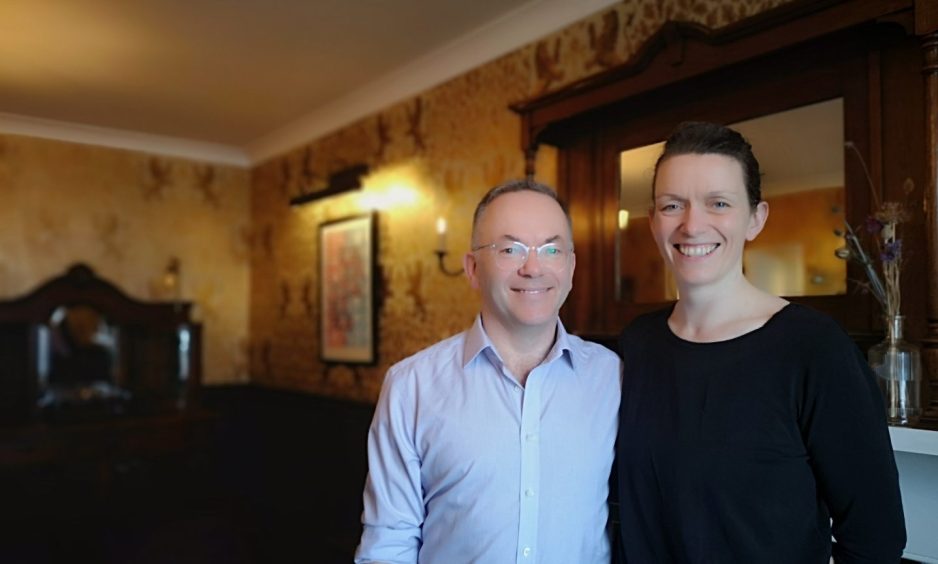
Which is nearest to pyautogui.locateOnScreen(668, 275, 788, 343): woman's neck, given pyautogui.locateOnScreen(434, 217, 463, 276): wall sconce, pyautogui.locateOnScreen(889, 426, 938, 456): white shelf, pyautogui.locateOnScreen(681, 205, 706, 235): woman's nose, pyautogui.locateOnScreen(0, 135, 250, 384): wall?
pyautogui.locateOnScreen(681, 205, 706, 235): woman's nose

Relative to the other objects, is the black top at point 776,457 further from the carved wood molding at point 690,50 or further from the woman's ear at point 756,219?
the carved wood molding at point 690,50

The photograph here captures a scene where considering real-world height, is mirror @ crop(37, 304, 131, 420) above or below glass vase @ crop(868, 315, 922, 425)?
below

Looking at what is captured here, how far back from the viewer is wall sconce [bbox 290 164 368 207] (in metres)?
4.36

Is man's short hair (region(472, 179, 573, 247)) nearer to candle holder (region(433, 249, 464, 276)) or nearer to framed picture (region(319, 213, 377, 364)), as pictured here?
candle holder (region(433, 249, 464, 276))

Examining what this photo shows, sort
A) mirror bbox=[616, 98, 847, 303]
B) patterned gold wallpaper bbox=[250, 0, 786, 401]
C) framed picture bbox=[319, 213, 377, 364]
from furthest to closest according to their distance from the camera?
framed picture bbox=[319, 213, 377, 364]
patterned gold wallpaper bbox=[250, 0, 786, 401]
mirror bbox=[616, 98, 847, 303]

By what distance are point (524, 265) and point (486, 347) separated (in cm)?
19

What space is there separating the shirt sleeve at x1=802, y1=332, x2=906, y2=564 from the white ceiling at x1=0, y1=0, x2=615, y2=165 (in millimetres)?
2072

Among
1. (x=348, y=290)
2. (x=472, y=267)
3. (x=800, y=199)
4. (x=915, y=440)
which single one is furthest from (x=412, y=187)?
(x=915, y=440)

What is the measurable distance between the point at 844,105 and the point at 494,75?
174cm

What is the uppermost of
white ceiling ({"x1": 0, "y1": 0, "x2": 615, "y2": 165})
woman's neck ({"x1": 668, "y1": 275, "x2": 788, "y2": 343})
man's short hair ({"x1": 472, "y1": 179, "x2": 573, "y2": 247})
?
white ceiling ({"x1": 0, "y1": 0, "x2": 615, "y2": 165})

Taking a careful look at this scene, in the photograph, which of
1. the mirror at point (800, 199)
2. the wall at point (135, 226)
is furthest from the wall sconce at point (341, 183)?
the mirror at point (800, 199)

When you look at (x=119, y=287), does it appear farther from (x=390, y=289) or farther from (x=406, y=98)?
(x=406, y=98)

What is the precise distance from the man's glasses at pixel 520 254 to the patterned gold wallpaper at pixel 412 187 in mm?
1402

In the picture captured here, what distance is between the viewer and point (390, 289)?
4.09 meters
